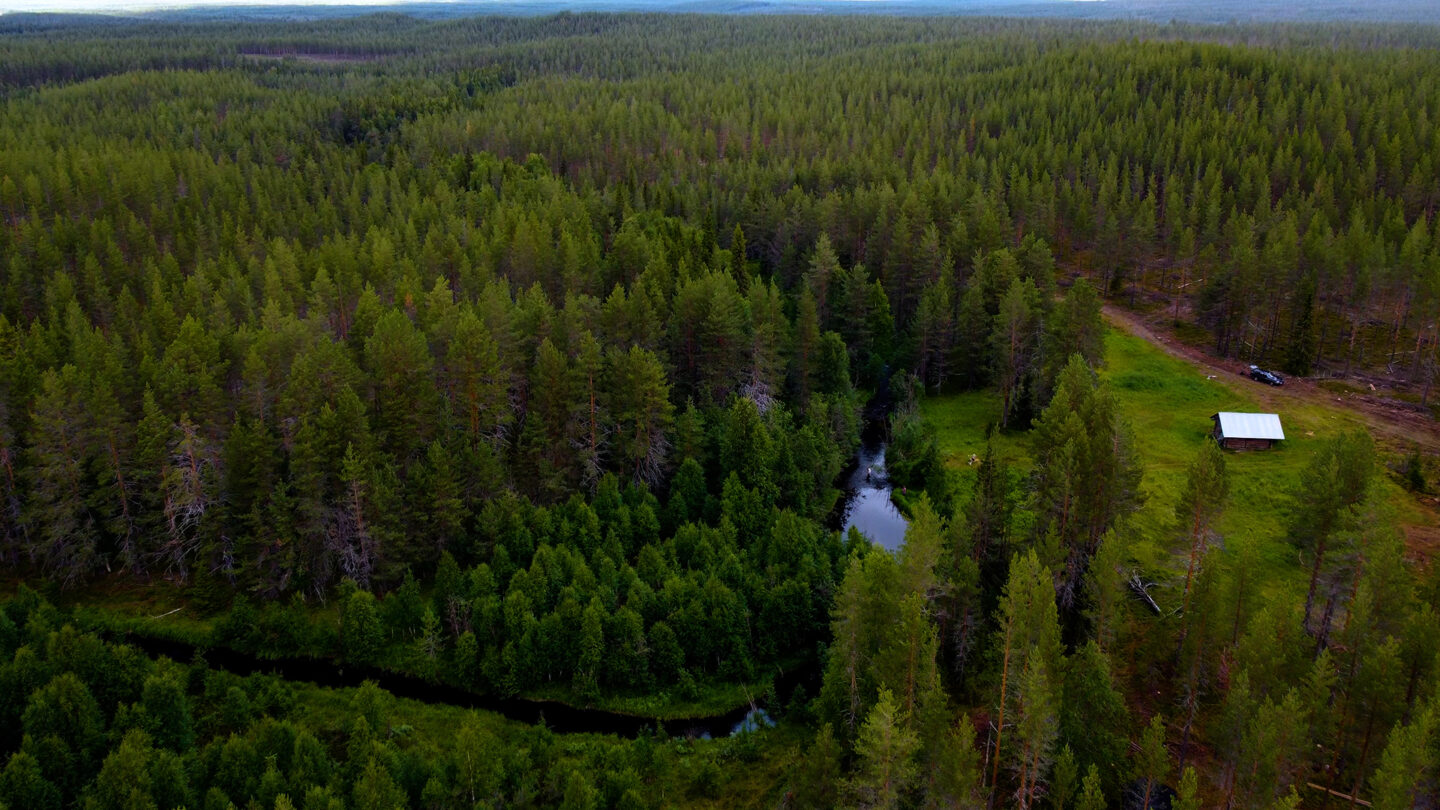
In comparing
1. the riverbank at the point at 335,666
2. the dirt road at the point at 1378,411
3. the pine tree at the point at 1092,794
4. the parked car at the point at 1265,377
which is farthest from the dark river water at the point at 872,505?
the parked car at the point at 1265,377

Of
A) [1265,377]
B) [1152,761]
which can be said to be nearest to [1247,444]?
[1265,377]

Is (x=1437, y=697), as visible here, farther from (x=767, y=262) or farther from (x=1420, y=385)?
(x=767, y=262)

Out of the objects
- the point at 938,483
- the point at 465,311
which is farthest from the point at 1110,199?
the point at 465,311

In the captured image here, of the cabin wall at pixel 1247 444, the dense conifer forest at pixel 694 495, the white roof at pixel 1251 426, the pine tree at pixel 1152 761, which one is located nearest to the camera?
the pine tree at pixel 1152 761

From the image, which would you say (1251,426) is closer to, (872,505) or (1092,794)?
(872,505)

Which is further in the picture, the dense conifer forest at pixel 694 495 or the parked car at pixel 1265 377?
the parked car at pixel 1265 377

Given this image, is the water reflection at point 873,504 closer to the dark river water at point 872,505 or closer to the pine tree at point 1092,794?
the dark river water at point 872,505

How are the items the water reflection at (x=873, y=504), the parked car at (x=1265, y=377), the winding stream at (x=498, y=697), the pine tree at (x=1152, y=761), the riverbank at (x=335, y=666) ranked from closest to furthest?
the pine tree at (x=1152, y=761) → the winding stream at (x=498, y=697) → the riverbank at (x=335, y=666) → the water reflection at (x=873, y=504) → the parked car at (x=1265, y=377)
